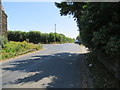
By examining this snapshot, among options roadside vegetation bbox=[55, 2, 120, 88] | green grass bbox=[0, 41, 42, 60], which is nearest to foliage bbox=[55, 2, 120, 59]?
roadside vegetation bbox=[55, 2, 120, 88]

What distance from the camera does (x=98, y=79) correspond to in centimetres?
658

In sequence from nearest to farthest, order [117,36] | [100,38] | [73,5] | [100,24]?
[117,36]
[100,38]
[100,24]
[73,5]

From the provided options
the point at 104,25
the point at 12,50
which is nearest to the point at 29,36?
the point at 12,50

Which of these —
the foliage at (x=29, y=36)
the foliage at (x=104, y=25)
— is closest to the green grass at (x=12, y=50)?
the foliage at (x=104, y=25)

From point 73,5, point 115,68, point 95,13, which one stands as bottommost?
point 115,68

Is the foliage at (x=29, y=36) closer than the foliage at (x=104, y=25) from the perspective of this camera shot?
No

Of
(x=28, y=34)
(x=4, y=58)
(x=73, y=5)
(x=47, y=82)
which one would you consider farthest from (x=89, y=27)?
(x=28, y=34)

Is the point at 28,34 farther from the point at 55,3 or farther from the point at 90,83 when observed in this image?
the point at 90,83

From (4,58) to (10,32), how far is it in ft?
108

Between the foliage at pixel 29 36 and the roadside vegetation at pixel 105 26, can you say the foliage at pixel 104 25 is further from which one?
the foliage at pixel 29 36

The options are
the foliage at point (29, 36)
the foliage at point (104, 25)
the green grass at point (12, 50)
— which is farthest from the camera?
the foliage at point (29, 36)

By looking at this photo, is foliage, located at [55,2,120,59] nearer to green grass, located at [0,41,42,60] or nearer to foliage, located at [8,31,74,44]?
green grass, located at [0,41,42,60]

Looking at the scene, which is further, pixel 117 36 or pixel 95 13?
pixel 95 13

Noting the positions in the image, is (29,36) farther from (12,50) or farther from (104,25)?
(104,25)
